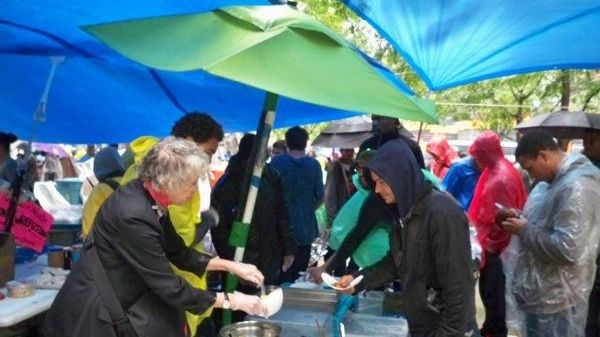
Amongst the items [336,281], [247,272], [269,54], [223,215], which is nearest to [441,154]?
[223,215]

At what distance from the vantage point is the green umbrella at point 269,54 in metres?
2.05

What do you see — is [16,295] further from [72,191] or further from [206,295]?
[72,191]

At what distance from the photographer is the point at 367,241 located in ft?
11.8

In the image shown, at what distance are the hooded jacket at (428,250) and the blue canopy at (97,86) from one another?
0.54 metres

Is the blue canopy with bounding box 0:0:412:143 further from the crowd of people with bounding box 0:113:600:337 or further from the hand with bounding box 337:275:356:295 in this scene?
the hand with bounding box 337:275:356:295

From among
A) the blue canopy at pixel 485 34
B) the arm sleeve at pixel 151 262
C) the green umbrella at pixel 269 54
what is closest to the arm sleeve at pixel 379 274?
the green umbrella at pixel 269 54

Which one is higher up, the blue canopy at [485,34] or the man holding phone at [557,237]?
the blue canopy at [485,34]

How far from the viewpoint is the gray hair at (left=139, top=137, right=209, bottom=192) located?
2.19m

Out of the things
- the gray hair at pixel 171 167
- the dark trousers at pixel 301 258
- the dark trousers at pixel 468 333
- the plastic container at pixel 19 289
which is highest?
the gray hair at pixel 171 167

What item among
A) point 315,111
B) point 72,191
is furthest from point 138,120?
point 72,191

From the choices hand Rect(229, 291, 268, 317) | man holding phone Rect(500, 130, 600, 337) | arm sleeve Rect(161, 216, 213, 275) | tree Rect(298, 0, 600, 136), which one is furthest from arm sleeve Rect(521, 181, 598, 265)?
tree Rect(298, 0, 600, 136)

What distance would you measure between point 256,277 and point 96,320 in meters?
0.69

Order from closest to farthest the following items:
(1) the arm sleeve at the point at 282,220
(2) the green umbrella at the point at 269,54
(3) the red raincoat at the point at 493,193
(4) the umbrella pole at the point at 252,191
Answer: (2) the green umbrella at the point at 269,54
(4) the umbrella pole at the point at 252,191
(1) the arm sleeve at the point at 282,220
(3) the red raincoat at the point at 493,193

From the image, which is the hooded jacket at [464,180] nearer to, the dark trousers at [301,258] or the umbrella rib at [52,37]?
the dark trousers at [301,258]
